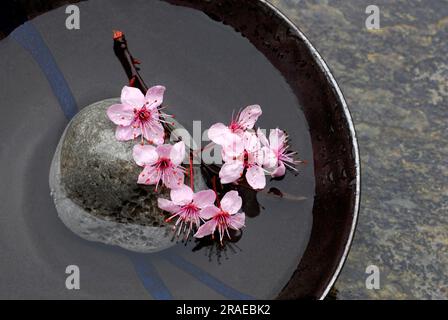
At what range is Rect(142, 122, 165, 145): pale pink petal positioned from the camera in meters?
0.84

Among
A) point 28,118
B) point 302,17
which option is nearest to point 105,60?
point 28,118

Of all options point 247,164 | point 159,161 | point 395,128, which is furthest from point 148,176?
point 395,128

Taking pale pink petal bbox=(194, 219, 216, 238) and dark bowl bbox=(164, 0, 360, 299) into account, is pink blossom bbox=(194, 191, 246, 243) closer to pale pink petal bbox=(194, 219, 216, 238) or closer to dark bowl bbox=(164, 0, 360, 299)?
pale pink petal bbox=(194, 219, 216, 238)

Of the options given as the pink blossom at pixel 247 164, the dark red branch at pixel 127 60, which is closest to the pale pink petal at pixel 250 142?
the pink blossom at pixel 247 164

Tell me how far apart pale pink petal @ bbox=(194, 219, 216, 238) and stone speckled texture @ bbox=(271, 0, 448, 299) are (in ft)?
0.86

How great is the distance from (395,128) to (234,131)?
0.36 m

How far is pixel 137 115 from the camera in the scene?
83 cm

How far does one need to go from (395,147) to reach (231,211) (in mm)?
382

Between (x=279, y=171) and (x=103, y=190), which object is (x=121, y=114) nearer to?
(x=103, y=190)

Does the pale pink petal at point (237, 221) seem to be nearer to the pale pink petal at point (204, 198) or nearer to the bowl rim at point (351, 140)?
the pale pink petal at point (204, 198)

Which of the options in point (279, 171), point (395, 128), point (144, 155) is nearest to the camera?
point (144, 155)

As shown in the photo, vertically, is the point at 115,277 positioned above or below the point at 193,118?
below

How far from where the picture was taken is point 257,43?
3.01 ft
